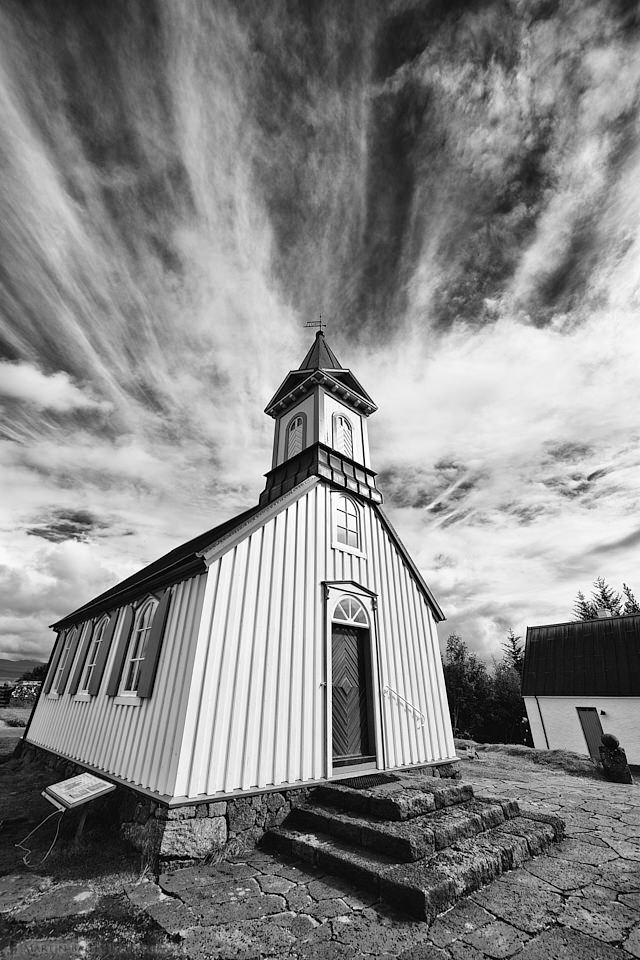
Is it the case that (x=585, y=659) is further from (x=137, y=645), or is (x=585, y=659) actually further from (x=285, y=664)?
(x=137, y=645)

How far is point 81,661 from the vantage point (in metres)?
10.9

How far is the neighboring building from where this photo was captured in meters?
19.4

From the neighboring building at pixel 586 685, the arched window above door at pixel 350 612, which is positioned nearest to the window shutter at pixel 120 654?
the arched window above door at pixel 350 612

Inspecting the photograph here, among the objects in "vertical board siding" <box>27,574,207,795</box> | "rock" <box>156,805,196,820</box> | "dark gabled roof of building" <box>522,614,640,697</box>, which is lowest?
"rock" <box>156,805,196,820</box>

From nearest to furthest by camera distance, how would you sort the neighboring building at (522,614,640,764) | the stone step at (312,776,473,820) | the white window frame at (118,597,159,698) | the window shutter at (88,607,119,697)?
1. the stone step at (312,776,473,820)
2. the white window frame at (118,597,159,698)
3. the window shutter at (88,607,119,697)
4. the neighboring building at (522,614,640,764)

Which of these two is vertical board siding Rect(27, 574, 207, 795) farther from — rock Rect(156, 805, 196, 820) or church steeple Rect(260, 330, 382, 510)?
church steeple Rect(260, 330, 382, 510)

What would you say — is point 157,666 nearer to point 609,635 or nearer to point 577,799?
point 577,799

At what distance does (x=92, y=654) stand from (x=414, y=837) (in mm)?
9151

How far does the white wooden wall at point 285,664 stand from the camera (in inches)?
224

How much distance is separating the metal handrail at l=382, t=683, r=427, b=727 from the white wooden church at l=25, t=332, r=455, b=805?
1.4 inches

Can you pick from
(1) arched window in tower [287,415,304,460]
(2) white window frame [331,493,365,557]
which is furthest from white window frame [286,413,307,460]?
(2) white window frame [331,493,365,557]

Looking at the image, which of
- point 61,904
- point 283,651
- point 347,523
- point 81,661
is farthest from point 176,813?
point 81,661

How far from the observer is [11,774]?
36.3 feet

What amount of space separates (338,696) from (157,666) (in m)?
3.18
